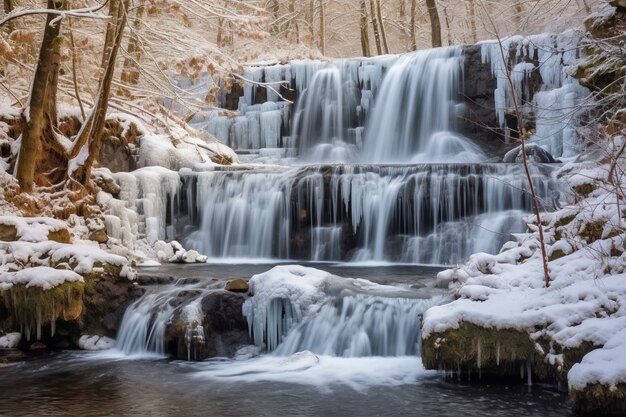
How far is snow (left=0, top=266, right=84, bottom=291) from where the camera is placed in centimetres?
812

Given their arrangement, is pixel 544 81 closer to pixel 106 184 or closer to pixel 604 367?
pixel 106 184

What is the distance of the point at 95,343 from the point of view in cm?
847

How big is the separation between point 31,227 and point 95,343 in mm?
2152

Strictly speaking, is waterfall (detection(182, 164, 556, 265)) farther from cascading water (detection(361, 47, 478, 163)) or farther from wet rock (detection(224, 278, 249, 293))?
wet rock (detection(224, 278, 249, 293))

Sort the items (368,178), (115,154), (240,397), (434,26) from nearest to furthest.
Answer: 1. (240,397)
2. (368,178)
3. (115,154)
4. (434,26)

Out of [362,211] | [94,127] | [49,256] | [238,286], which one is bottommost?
[238,286]

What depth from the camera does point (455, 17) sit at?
116 feet

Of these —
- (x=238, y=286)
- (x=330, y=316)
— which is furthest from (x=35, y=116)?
(x=330, y=316)

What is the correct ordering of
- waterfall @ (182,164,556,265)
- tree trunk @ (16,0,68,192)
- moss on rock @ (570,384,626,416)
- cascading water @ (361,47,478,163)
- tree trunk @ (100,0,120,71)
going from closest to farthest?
moss on rock @ (570,384,626,416) < tree trunk @ (16,0,68,192) < tree trunk @ (100,0,120,71) < waterfall @ (182,164,556,265) < cascading water @ (361,47,478,163)

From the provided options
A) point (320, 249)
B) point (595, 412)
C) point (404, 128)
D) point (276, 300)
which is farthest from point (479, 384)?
point (404, 128)

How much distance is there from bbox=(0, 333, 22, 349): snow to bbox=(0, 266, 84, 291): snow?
0.62 metres

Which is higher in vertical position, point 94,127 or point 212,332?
point 94,127

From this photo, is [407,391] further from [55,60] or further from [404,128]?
[404,128]

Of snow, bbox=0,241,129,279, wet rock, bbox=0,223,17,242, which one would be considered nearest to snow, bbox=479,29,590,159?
snow, bbox=0,241,129,279
